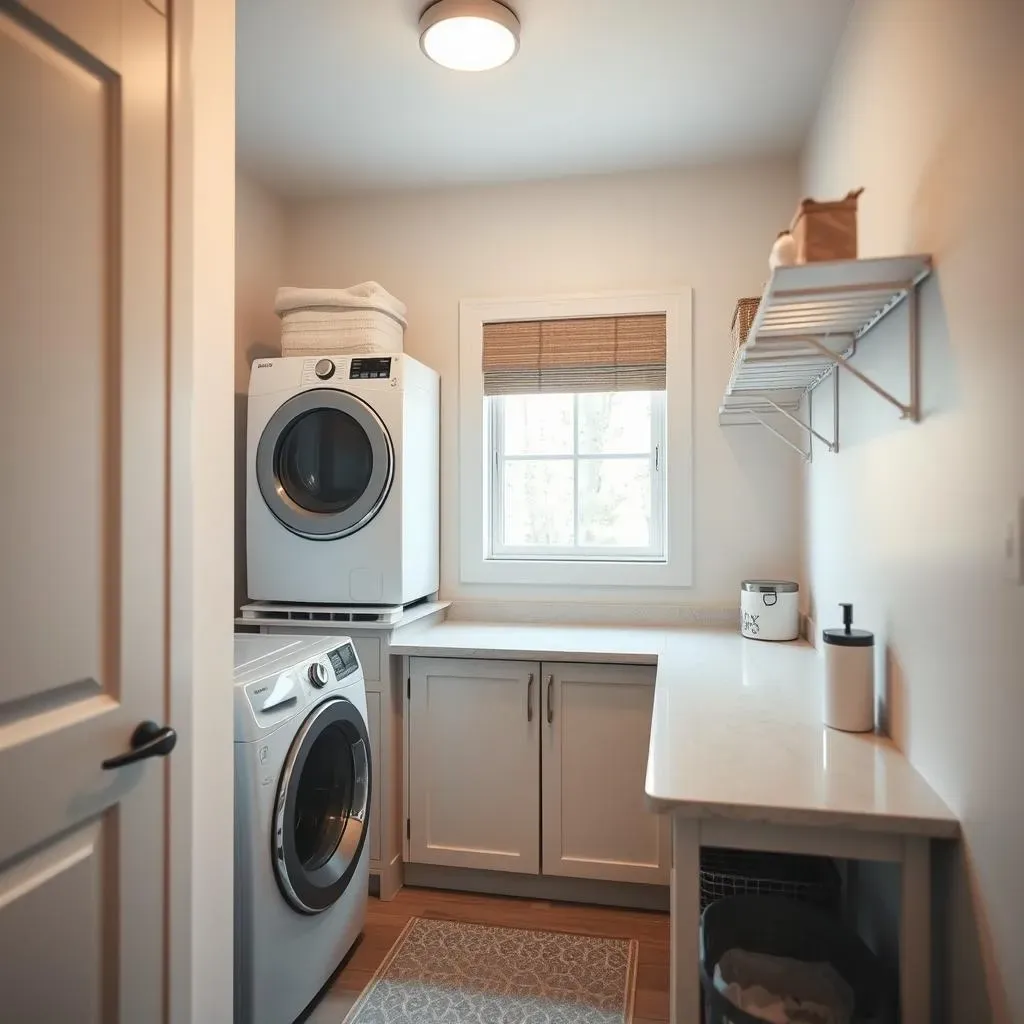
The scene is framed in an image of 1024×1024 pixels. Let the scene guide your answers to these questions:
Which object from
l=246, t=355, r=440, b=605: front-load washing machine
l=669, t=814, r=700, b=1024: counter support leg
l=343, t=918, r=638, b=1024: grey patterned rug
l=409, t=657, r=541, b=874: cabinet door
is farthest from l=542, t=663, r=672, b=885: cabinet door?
l=669, t=814, r=700, b=1024: counter support leg

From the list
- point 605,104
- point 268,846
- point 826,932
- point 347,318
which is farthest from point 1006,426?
point 347,318

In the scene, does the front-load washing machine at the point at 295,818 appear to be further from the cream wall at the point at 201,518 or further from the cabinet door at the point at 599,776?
the cabinet door at the point at 599,776

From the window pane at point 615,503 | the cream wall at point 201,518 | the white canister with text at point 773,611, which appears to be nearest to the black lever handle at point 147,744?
the cream wall at point 201,518

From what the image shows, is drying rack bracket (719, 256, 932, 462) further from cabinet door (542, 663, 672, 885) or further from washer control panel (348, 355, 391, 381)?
washer control panel (348, 355, 391, 381)

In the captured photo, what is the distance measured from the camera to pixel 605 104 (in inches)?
96.1

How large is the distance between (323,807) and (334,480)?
1134 millimetres

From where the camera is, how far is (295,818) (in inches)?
74.4

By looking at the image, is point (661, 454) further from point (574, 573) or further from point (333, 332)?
point (333, 332)

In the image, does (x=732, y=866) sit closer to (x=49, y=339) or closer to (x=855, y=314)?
(x=855, y=314)

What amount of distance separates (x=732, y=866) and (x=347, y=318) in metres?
2.13

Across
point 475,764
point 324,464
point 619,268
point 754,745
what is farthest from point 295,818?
point 619,268

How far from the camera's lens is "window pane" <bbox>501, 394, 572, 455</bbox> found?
122 inches

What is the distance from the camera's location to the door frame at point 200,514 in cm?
125

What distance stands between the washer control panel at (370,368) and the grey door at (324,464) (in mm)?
79
